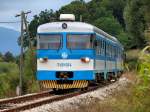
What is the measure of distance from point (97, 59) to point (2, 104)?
5.63 metres

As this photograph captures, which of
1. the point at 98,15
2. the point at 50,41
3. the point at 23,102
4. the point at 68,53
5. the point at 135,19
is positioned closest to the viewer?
the point at 23,102

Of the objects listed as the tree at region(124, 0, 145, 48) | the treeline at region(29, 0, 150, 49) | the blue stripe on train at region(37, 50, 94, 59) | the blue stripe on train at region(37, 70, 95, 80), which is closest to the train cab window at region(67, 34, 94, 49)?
the blue stripe on train at region(37, 50, 94, 59)

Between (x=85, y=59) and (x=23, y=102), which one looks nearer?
(x=23, y=102)

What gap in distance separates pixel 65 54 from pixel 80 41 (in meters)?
0.75

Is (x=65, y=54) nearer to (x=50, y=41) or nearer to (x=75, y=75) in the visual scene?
(x=50, y=41)

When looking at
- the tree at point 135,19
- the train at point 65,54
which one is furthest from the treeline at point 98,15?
the train at point 65,54

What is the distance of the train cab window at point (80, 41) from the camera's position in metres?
22.6

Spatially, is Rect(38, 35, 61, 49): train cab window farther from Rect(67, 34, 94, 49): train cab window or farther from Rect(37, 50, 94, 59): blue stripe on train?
Rect(67, 34, 94, 49): train cab window

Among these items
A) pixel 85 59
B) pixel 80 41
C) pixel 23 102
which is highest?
pixel 80 41

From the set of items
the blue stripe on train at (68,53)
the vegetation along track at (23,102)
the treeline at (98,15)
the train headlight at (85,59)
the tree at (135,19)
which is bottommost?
the vegetation along track at (23,102)

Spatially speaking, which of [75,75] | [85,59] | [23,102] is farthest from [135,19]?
[23,102]

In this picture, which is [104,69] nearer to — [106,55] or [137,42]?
[106,55]

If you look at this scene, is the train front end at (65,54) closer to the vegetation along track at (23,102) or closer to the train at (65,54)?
the train at (65,54)

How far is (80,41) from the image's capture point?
74.5 ft
